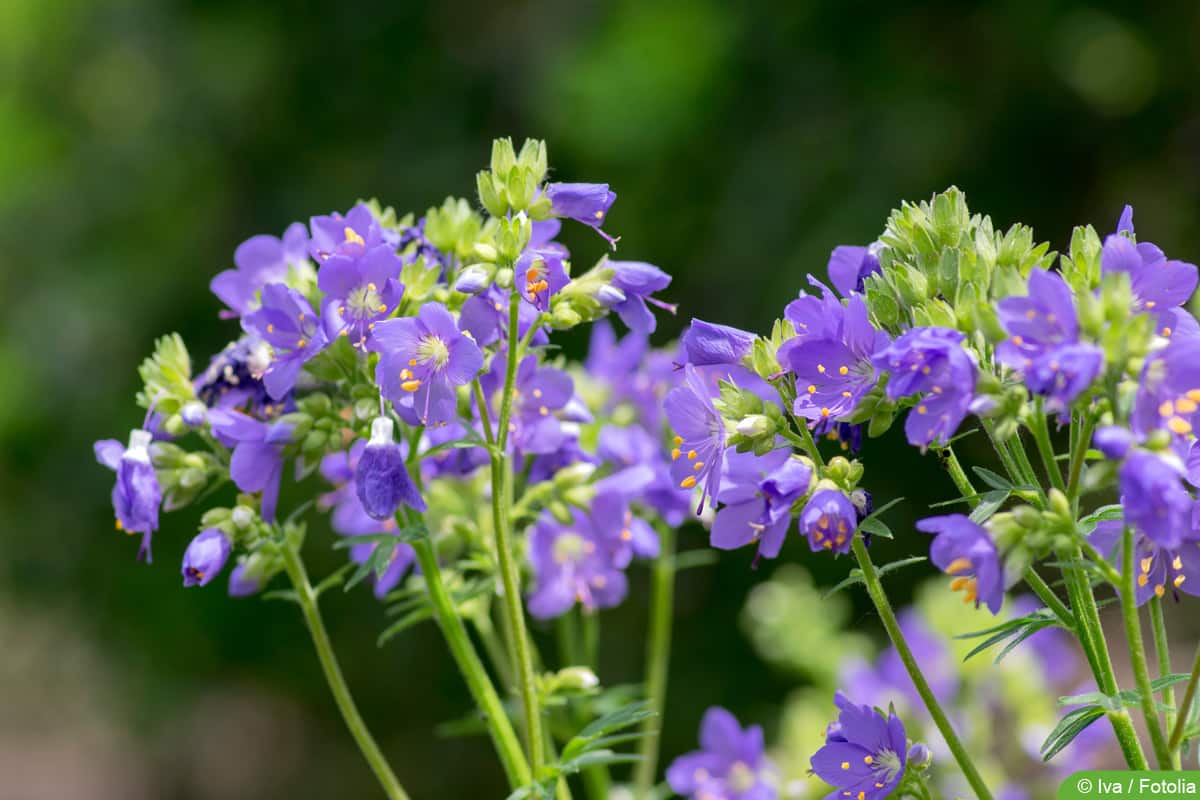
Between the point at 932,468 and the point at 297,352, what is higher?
the point at 297,352

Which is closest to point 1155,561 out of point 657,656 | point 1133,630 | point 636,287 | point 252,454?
point 1133,630

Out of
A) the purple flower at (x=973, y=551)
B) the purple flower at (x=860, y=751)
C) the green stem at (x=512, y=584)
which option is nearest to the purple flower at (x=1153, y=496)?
the purple flower at (x=973, y=551)

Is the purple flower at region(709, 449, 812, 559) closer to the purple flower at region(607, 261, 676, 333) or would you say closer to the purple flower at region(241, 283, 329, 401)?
the purple flower at region(607, 261, 676, 333)

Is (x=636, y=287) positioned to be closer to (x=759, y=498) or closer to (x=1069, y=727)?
(x=759, y=498)

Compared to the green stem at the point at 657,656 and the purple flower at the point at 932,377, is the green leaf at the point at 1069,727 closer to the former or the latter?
the purple flower at the point at 932,377

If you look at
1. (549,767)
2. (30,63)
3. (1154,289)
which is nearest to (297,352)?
(549,767)

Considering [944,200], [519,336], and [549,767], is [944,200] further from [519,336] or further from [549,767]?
[549,767]

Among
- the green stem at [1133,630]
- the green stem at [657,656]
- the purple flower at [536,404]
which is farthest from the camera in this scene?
the green stem at [657,656]

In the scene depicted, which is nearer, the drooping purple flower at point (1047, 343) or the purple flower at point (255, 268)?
the drooping purple flower at point (1047, 343)

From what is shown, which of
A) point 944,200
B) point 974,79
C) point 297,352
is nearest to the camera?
point 944,200
